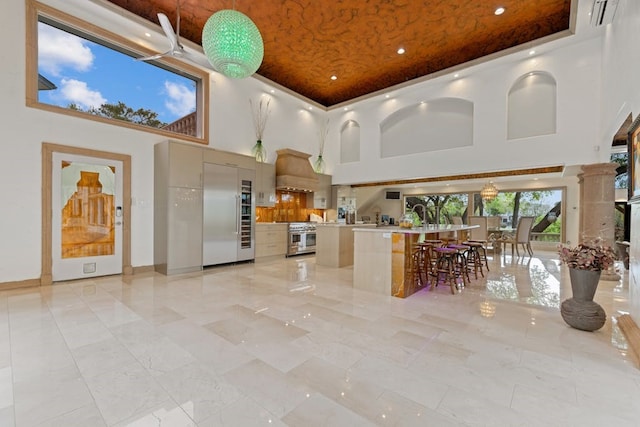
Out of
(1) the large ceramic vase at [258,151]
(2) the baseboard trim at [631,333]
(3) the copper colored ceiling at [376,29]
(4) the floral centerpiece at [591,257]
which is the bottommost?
(2) the baseboard trim at [631,333]

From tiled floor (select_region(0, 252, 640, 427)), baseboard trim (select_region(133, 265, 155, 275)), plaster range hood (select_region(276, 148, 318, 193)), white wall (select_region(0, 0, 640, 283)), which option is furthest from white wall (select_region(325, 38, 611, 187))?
baseboard trim (select_region(133, 265, 155, 275))

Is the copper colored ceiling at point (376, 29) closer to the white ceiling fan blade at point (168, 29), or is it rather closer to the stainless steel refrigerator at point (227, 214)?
the white ceiling fan blade at point (168, 29)

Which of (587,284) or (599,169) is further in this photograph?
(599,169)

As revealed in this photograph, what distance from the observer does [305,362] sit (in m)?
1.98

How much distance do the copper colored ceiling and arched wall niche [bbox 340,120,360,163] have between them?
5.63 feet

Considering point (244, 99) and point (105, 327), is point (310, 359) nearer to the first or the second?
point (105, 327)

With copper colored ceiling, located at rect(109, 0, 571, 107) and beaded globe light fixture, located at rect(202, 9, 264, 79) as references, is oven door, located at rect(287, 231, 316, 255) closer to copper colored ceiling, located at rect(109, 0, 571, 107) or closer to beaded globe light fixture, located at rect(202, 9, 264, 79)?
copper colored ceiling, located at rect(109, 0, 571, 107)

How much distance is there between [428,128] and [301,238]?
4.35 m

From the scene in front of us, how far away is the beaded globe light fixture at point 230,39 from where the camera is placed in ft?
8.89

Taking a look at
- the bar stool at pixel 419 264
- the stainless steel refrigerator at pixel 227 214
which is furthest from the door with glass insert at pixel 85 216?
the bar stool at pixel 419 264

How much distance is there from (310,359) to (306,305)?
48.4 inches

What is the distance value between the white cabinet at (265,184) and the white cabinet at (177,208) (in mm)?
1569

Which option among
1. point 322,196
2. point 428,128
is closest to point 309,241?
point 322,196

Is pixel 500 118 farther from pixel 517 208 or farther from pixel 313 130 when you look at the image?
pixel 517 208
